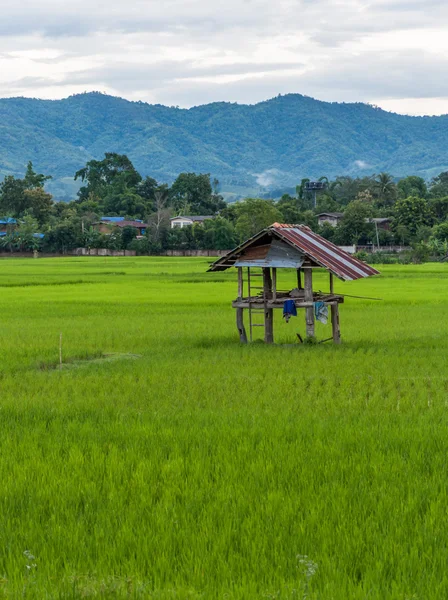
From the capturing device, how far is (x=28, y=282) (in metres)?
37.6

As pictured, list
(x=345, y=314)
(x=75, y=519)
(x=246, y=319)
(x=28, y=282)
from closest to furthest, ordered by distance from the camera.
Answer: (x=75, y=519)
(x=246, y=319)
(x=345, y=314)
(x=28, y=282)

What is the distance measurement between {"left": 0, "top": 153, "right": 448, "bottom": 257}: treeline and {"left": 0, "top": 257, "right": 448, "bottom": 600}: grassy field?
5111cm

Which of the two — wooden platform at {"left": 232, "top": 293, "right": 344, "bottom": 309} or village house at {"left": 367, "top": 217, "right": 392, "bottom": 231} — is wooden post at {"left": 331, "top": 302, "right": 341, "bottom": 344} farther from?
village house at {"left": 367, "top": 217, "right": 392, "bottom": 231}

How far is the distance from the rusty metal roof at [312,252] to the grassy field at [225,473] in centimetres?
166

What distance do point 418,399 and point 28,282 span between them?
29907mm

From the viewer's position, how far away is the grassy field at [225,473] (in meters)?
Answer: 4.69

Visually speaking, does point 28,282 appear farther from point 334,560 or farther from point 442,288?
point 334,560

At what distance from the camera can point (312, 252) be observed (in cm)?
1594

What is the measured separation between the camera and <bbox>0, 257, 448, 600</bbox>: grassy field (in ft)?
15.4

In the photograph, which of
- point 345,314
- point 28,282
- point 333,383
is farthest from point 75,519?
point 28,282

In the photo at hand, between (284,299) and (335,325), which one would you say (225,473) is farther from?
(335,325)

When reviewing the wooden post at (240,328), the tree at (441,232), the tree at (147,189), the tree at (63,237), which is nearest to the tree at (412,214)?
the tree at (441,232)

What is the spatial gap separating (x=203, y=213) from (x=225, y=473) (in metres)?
103

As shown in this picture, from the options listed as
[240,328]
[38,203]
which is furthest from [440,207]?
[240,328]
